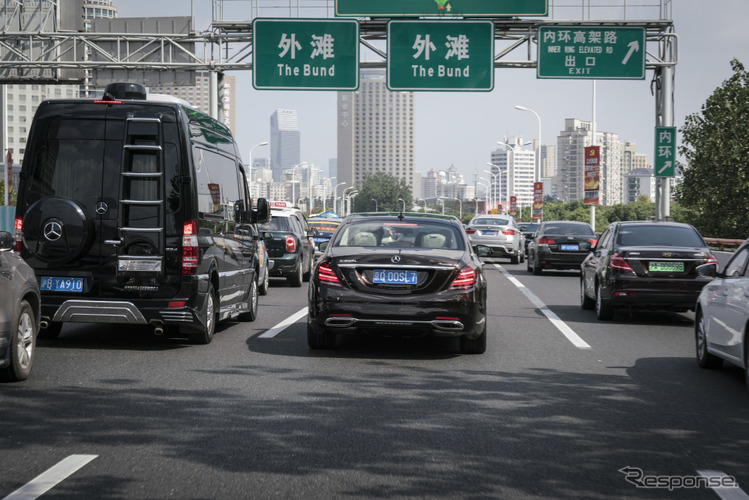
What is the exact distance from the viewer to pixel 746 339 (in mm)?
7848

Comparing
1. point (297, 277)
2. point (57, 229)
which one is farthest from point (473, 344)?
point (297, 277)

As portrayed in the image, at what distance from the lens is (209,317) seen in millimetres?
10750

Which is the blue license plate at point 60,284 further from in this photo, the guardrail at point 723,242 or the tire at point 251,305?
the guardrail at point 723,242

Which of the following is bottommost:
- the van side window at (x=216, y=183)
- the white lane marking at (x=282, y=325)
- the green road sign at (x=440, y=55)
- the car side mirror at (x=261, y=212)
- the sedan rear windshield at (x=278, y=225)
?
the white lane marking at (x=282, y=325)

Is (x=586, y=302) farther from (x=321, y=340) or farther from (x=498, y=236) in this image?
(x=498, y=236)

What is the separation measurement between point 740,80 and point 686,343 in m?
32.7

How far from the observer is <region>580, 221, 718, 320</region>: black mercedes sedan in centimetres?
1338

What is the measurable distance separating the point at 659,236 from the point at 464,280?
18.3 ft

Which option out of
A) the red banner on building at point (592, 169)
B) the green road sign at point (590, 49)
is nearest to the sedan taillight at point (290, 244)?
the green road sign at point (590, 49)

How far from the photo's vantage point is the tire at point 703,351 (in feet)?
30.3

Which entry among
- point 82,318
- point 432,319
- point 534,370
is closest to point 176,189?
point 82,318

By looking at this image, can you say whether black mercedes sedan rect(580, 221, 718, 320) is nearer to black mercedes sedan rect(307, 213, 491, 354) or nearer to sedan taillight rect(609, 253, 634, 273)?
sedan taillight rect(609, 253, 634, 273)

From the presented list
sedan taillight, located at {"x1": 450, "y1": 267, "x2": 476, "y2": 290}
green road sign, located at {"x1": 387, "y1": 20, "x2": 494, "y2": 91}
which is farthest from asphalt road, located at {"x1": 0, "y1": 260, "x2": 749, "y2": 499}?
green road sign, located at {"x1": 387, "y1": 20, "x2": 494, "y2": 91}

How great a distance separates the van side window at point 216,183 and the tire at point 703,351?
4995mm
